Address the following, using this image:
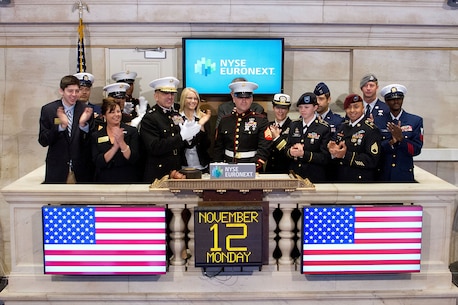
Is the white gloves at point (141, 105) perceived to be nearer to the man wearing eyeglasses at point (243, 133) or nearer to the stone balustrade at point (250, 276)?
Answer: the man wearing eyeglasses at point (243, 133)

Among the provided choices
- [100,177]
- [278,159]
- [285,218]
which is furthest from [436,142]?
[100,177]

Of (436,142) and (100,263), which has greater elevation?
(436,142)

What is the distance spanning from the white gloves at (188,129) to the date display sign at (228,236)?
5.43 ft

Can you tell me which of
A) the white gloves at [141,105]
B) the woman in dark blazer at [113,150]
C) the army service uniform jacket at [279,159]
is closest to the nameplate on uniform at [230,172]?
the woman in dark blazer at [113,150]

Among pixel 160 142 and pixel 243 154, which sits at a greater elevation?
pixel 160 142

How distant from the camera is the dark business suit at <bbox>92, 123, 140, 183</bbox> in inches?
234

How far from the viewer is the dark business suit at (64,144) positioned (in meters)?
6.18

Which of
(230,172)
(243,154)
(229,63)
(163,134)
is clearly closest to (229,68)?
(229,63)

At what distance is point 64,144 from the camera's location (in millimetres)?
6309

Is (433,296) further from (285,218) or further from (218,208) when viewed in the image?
(218,208)

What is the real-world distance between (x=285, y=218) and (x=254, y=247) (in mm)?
385

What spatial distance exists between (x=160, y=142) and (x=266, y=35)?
3512 millimetres

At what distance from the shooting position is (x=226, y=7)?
8.81 metres

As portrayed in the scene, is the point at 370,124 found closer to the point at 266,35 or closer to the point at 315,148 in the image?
the point at 315,148
